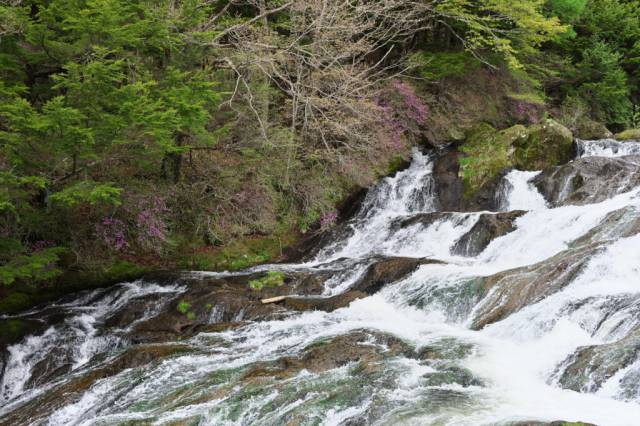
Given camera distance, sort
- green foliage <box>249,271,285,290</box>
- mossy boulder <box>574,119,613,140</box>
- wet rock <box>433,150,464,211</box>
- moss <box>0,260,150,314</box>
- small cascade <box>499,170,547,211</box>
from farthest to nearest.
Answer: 1. mossy boulder <box>574,119,613,140</box>
2. wet rock <box>433,150,464,211</box>
3. small cascade <box>499,170,547,211</box>
4. green foliage <box>249,271,285,290</box>
5. moss <box>0,260,150,314</box>

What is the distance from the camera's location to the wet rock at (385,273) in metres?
10.3

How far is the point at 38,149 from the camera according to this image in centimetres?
760

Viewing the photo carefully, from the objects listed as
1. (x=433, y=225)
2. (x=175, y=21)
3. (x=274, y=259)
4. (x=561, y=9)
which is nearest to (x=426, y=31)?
(x=561, y=9)

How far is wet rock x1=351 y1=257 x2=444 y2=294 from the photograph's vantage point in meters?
10.3

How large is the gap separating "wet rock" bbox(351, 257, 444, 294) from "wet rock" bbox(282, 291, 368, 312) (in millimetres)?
418

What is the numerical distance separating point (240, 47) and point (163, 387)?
7035mm

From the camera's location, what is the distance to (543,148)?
16.0m

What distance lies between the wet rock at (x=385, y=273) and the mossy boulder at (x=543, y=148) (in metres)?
6.73

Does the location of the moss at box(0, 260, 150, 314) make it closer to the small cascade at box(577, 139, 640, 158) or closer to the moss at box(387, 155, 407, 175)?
the moss at box(387, 155, 407, 175)

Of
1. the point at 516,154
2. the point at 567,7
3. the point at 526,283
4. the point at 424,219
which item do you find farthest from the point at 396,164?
the point at 567,7

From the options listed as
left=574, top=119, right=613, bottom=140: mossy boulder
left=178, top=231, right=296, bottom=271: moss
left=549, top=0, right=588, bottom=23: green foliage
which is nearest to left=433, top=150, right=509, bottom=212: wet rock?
left=178, top=231, right=296, bottom=271: moss

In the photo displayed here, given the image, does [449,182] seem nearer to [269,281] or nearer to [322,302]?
[269,281]

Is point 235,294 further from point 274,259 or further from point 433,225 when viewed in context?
point 433,225

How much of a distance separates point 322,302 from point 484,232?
14.1 ft
